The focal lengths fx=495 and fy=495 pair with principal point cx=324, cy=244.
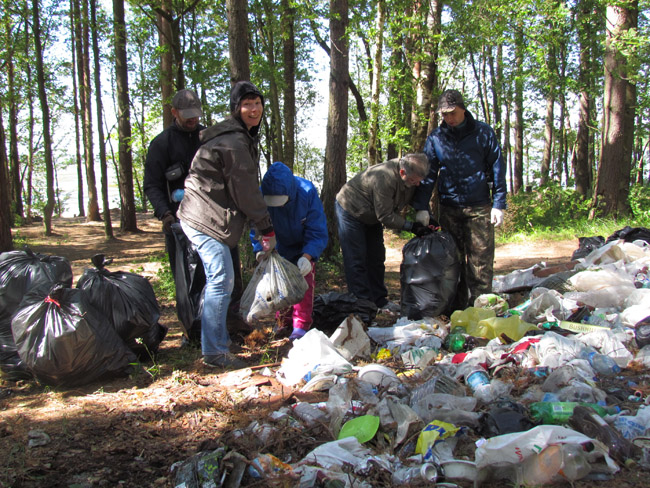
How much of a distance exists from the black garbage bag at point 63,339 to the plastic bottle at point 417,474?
1.91m

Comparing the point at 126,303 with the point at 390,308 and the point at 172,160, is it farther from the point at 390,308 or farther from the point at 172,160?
the point at 390,308

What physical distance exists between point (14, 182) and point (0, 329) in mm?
18883

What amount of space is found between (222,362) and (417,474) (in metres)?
1.71

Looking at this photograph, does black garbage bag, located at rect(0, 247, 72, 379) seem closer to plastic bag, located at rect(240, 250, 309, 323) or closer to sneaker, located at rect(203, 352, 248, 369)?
sneaker, located at rect(203, 352, 248, 369)

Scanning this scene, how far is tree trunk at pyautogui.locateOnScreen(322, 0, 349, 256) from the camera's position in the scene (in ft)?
22.0

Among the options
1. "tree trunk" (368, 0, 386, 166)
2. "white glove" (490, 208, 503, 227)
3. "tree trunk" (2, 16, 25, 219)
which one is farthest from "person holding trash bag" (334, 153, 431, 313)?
"tree trunk" (2, 16, 25, 219)

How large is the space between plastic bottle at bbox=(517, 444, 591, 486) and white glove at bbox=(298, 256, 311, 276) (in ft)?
6.83

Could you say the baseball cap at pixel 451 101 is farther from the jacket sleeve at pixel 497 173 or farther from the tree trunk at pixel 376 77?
the tree trunk at pixel 376 77

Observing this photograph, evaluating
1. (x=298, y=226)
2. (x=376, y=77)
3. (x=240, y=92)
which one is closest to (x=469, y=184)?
(x=298, y=226)

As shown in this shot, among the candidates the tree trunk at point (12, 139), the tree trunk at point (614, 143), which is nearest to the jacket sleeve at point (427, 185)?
the tree trunk at point (614, 143)

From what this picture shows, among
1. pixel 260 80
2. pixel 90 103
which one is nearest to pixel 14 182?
pixel 90 103

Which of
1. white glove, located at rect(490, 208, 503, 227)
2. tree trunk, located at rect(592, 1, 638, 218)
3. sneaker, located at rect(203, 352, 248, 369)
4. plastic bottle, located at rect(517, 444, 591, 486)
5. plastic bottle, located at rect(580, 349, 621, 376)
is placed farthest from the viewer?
tree trunk, located at rect(592, 1, 638, 218)

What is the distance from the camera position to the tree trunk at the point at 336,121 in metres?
6.69

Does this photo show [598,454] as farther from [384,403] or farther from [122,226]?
[122,226]
